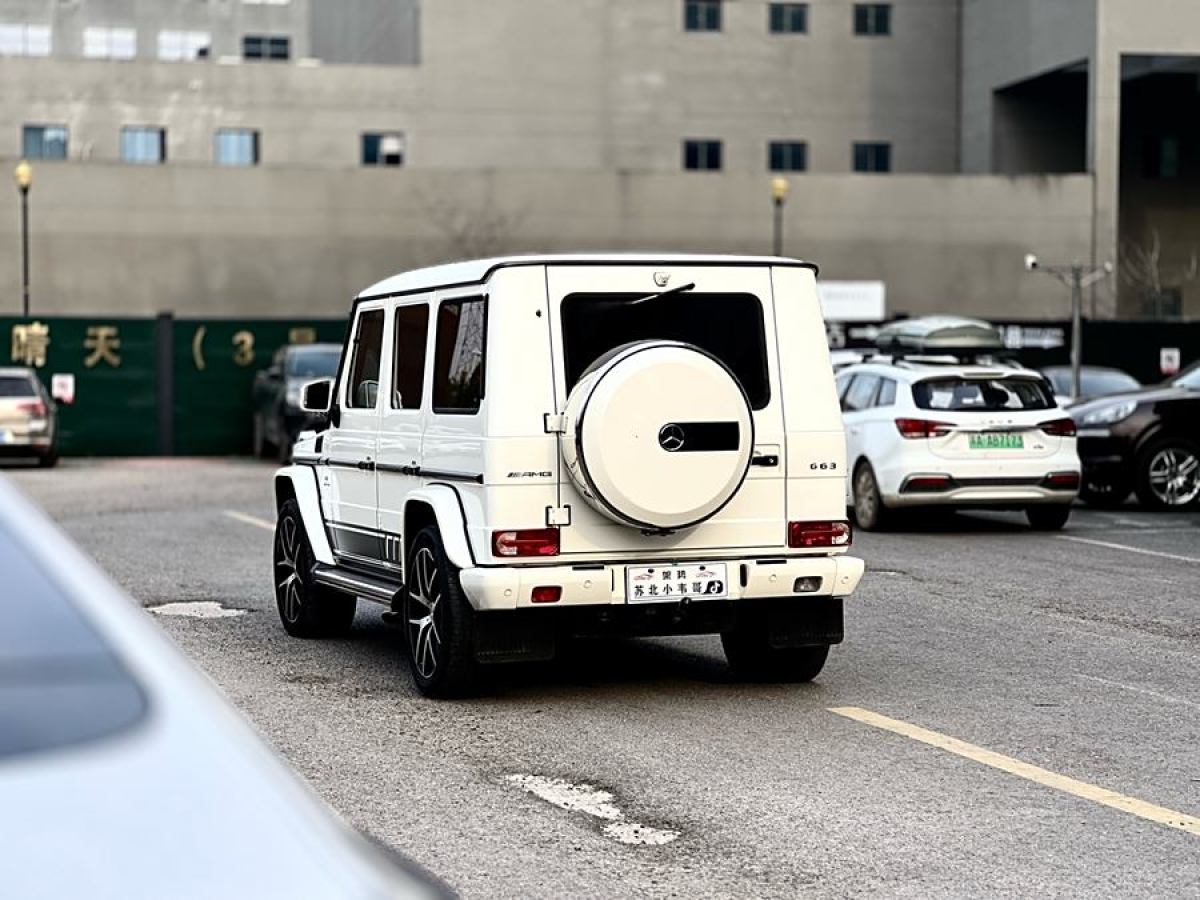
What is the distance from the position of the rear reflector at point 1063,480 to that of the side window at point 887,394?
1611 mm

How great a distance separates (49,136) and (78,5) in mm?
28832

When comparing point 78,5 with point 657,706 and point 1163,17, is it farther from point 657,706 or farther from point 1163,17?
point 657,706

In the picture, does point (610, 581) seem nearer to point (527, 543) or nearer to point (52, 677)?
point (527, 543)

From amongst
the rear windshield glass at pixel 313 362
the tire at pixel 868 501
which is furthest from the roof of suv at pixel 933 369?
the rear windshield glass at pixel 313 362

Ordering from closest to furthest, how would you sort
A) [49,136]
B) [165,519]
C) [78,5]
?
[165,519], [49,136], [78,5]

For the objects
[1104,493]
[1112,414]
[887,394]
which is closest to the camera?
[887,394]

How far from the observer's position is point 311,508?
38.1 ft

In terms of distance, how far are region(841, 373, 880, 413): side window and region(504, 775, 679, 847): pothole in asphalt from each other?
12857 millimetres

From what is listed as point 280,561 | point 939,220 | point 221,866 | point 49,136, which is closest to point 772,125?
point 939,220

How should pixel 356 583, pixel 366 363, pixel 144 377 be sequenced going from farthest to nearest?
pixel 144 377 < pixel 366 363 < pixel 356 583

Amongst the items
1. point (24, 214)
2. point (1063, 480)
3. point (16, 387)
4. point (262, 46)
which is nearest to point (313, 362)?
point (16, 387)

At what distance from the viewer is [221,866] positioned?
2105mm

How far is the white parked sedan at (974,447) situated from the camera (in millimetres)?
18672

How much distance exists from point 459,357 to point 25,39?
87.9 meters
